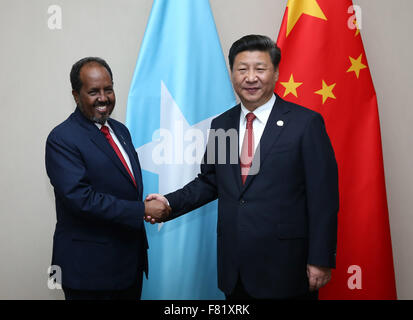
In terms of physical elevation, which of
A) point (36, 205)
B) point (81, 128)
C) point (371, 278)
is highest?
point (81, 128)

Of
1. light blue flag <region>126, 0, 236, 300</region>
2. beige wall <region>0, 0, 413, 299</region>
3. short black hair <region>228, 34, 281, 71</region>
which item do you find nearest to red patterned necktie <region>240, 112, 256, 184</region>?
short black hair <region>228, 34, 281, 71</region>

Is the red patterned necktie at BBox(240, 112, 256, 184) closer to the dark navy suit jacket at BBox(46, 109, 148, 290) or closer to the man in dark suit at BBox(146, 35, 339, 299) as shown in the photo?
the man in dark suit at BBox(146, 35, 339, 299)

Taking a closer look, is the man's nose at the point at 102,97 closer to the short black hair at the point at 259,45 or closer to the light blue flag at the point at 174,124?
the light blue flag at the point at 174,124

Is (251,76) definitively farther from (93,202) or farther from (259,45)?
(93,202)

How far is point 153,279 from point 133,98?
1121 mm

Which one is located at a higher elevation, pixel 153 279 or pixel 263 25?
pixel 263 25

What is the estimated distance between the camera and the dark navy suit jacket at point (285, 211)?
1551 mm

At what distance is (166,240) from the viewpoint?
2.27 m

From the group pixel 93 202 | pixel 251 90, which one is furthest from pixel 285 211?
pixel 93 202

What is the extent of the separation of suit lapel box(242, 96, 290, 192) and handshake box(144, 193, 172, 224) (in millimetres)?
523

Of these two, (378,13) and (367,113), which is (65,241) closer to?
(367,113)

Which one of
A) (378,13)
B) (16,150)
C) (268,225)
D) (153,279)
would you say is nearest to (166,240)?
(153,279)

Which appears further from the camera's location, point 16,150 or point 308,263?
point 16,150

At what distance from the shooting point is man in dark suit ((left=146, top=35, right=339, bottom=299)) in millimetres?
1555
